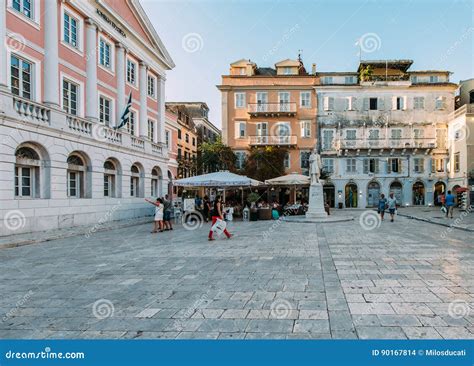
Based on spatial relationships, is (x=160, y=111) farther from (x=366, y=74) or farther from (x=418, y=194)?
(x=418, y=194)

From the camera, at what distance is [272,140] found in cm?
3675

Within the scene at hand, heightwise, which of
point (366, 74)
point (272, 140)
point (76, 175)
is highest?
point (366, 74)

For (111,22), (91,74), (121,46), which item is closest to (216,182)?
(91,74)

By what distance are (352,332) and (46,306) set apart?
13.7 feet

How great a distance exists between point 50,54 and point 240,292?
50.1ft

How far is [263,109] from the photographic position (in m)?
36.9

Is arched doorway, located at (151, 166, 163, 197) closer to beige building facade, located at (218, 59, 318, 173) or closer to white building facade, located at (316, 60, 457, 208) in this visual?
beige building facade, located at (218, 59, 318, 173)

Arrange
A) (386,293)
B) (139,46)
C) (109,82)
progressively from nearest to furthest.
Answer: (386,293)
(109,82)
(139,46)

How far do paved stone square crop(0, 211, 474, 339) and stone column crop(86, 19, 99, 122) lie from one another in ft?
35.4

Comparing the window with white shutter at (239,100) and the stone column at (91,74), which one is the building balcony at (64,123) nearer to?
the stone column at (91,74)

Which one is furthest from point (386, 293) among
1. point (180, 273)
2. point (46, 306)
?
point (46, 306)

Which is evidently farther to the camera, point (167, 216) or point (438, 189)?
point (438, 189)

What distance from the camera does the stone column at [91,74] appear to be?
18344 millimetres

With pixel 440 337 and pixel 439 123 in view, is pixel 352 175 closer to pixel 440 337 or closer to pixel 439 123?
pixel 439 123
